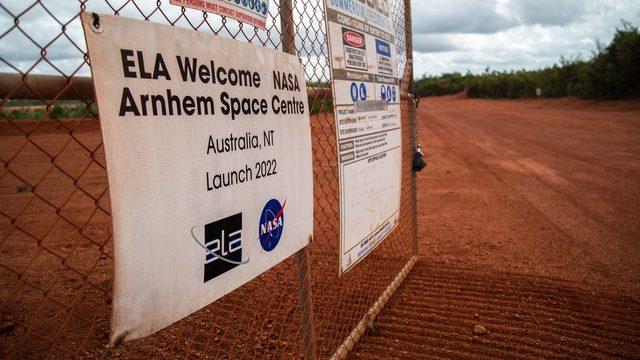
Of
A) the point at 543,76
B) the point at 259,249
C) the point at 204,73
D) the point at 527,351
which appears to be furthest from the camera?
the point at 543,76

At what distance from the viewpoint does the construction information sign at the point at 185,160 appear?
1.25m

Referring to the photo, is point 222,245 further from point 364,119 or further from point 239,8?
point 364,119

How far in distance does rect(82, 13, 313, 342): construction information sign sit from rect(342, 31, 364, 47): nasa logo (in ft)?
2.22

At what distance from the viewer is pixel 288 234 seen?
2053 millimetres

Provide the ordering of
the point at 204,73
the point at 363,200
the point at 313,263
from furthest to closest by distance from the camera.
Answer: the point at 313,263
the point at 363,200
the point at 204,73

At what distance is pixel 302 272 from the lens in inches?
88.6

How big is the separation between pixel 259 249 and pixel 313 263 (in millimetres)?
→ 2634

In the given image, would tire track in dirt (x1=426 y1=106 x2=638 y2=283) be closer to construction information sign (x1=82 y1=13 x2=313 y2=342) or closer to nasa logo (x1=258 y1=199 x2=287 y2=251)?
nasa logo (x1=258 y1=199 x2=287 y2=251)

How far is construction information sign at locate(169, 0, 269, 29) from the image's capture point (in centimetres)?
152

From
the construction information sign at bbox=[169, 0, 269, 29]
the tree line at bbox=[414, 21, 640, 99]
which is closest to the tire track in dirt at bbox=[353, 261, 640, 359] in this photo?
the construction information sign at bbox=[169, 0, 269, 29]

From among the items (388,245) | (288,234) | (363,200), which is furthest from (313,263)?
(288,234)

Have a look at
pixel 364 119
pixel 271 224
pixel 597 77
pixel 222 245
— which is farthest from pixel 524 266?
pixel 597 77

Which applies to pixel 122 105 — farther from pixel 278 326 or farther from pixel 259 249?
pixel 278 326

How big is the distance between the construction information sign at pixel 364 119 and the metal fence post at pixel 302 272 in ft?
1.08
